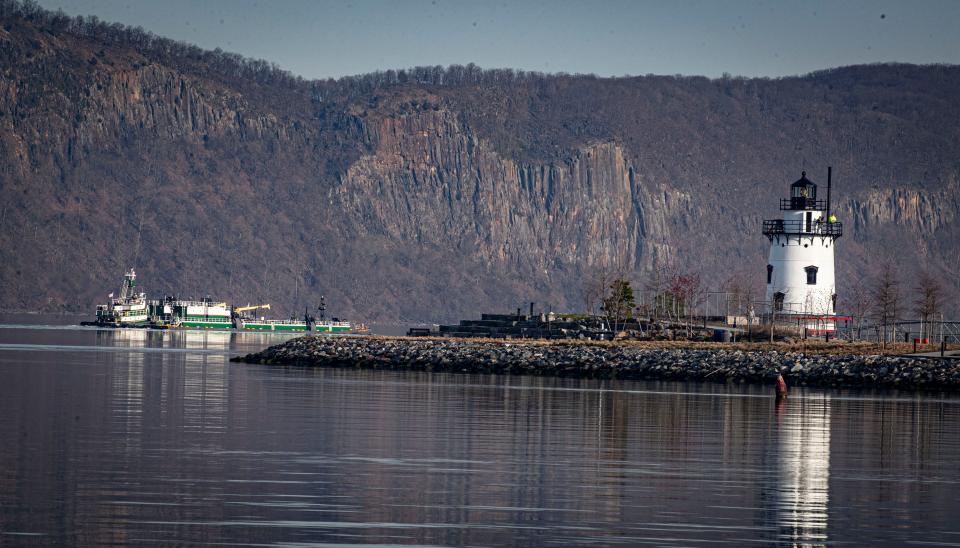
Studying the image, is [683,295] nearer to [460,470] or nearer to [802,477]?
[802,477]

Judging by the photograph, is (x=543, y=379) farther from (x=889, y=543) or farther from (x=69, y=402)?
(x=889, y=543)

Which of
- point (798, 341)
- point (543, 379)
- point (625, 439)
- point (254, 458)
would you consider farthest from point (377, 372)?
point (254, 458)

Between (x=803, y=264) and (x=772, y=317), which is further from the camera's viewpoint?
(x=803, y=264)

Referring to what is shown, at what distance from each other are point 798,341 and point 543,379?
18503 millimetres

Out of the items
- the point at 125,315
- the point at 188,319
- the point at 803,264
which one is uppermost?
the point at 803,264

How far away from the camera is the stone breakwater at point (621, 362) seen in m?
55.3

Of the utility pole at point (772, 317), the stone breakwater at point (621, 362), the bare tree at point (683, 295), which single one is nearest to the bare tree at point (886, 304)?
the utility pole at point (772, 317)

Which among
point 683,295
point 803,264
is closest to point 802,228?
point 803,264

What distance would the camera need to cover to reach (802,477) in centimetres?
2341

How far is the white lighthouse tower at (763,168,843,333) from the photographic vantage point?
2931 inches

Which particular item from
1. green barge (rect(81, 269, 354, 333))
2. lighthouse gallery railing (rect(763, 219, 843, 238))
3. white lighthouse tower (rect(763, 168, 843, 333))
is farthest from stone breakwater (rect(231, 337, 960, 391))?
green barge (rect(81, 269, 354, 333))

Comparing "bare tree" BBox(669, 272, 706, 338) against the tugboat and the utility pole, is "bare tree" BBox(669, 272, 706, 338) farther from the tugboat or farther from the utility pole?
the tugboat

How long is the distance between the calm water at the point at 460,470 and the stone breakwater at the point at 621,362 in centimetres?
1263

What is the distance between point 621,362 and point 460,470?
3794 cm
